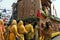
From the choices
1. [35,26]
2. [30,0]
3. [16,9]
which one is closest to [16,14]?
[16,9]

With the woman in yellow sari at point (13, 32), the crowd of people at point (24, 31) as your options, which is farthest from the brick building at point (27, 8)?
the woman in yellow sari at point (13, 32)

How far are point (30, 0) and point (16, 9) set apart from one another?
32 centimetres

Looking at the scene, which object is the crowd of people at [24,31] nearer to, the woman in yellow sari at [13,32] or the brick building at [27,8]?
the woman in yellow sari at [13,32]

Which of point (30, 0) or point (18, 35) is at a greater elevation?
point (30, 0)

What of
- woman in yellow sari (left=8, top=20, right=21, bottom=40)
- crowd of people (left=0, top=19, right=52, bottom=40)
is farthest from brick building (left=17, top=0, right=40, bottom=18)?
woman in yellow sari (left=8, top=20, right=21, bottom=40)

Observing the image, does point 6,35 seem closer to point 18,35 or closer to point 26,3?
point 18,35

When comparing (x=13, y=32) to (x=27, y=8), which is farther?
(x=27, y=8)

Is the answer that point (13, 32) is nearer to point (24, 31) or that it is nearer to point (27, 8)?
point (24, 31)

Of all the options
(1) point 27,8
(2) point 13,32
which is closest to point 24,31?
(2) point 13,32

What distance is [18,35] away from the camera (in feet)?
7.25

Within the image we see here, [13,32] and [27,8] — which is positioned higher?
[27,8]

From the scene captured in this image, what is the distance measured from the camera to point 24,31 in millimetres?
2258

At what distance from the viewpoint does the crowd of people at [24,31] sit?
218cm

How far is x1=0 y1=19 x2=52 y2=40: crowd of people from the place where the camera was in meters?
2.18
